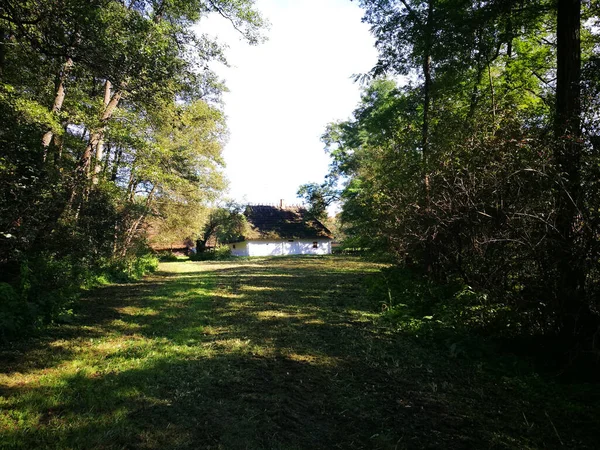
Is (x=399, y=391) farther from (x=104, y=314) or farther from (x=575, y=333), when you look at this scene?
(x=104, y=314)

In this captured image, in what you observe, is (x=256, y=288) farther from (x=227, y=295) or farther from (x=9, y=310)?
(x=9, y=310)

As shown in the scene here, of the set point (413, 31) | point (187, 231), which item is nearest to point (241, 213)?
point (187, 231)

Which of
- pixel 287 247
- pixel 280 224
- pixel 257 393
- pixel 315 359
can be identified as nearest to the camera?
pixel 257 393

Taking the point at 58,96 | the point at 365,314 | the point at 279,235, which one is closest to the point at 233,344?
the point at 365,314

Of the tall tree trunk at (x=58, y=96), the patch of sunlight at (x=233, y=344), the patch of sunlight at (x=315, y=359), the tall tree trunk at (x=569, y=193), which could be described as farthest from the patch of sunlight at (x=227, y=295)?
the tall tree trunk at (x=569, y=193)

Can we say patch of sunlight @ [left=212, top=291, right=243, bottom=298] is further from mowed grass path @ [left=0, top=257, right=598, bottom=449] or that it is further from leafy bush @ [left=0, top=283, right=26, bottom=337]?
leafy bush @ [left=0, top=283, right=26, bottom=337]

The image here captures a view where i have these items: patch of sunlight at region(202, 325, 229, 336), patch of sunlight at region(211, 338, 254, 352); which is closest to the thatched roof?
patch of sunlight at region(202, 325, 229, 336)

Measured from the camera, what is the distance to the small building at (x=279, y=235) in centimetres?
4050

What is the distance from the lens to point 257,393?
3.64 meters

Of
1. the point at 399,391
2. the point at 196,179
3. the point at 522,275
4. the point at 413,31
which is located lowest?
the point at 399,391

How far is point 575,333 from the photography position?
3812 millimetres

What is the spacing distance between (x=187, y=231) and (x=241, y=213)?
13.8m

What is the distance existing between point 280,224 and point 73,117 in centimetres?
3306

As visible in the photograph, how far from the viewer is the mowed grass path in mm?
2848
